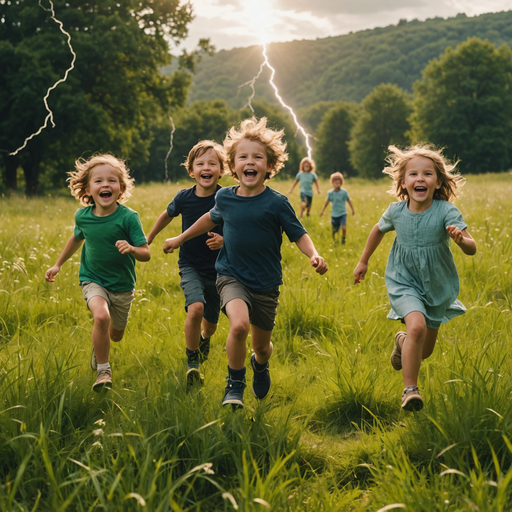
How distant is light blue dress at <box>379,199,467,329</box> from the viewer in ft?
12.6

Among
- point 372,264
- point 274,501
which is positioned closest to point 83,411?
point 274,501

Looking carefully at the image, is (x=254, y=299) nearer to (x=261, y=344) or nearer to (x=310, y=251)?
(x=261, y=344)

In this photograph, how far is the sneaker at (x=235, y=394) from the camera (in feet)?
11.0

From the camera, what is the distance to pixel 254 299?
12.6ft

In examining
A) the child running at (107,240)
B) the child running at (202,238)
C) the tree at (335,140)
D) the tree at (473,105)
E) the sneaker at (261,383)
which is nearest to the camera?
the sneaker at (261,383)

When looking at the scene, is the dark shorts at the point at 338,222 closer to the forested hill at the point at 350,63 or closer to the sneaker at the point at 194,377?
the sneaker at the point at 194,377

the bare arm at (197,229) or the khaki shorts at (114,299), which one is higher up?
the bare arm at (197,229)

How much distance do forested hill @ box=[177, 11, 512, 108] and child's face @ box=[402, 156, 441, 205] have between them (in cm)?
13040

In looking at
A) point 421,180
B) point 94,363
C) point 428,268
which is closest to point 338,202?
point 421,180

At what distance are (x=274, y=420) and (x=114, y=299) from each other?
1814mm

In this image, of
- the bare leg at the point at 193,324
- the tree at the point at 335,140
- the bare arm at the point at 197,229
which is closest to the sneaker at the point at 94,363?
the bare leg at the point at 193,324

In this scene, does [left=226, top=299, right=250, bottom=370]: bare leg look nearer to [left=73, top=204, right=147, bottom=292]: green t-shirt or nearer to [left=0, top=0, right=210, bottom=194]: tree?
[left=73, top=204, right=147, bottom=292]: green t-shirt

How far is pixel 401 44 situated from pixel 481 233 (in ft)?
568

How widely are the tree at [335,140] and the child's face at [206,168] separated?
243ft
